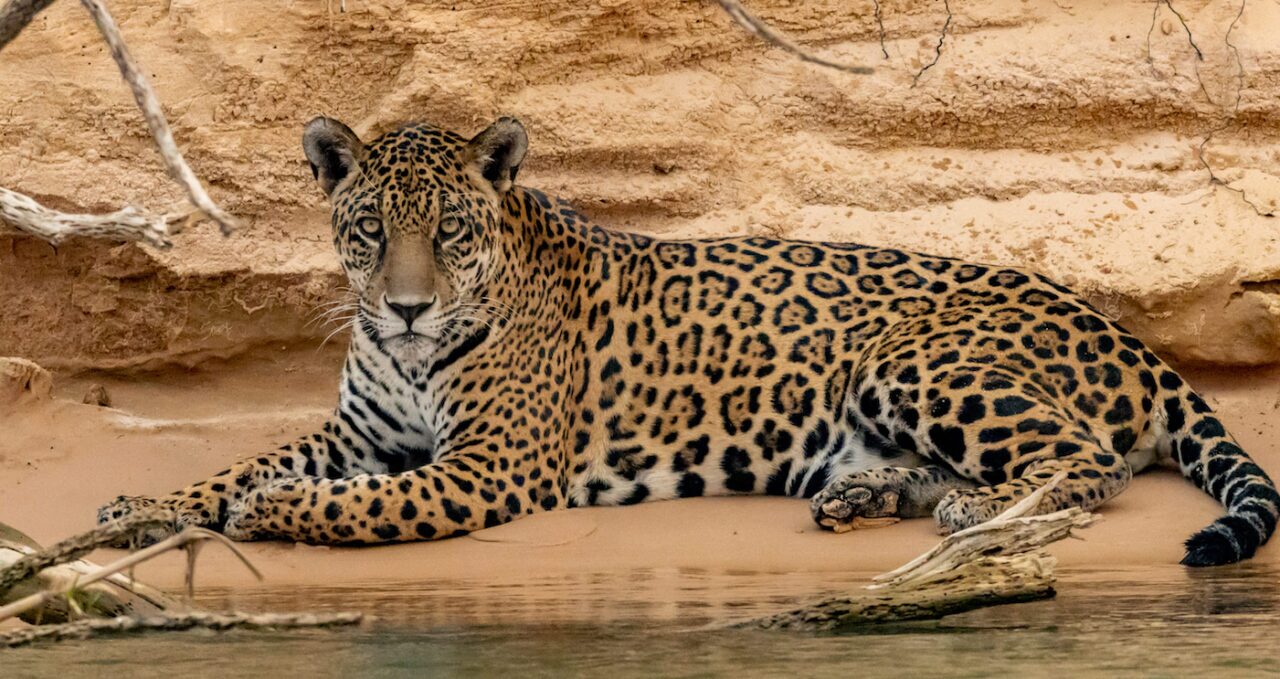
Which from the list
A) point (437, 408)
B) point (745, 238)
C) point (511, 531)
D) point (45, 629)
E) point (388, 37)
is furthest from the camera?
point (388, 37)

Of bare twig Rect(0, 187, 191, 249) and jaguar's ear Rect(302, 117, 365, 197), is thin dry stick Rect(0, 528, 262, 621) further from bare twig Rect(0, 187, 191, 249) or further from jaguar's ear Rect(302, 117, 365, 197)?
jaguar's ear Rect(302, 117, 365, 197)

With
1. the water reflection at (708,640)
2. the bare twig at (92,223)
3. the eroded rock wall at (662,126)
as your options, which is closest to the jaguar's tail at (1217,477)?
the water reflection at (708,640)

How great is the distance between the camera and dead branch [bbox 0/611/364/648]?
18.2 feet

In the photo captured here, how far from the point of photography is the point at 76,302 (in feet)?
37.4

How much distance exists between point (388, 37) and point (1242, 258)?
5.18 meters

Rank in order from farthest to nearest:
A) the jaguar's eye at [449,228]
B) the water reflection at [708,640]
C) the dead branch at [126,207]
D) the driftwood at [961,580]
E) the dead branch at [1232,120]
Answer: the dead branch at [1232,120] < the jaguar's eye at [449,228] < the driftwood at [961,580] < the water reflection at [708,640] < the dead branch at [126,207]

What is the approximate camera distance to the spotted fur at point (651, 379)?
8922mm

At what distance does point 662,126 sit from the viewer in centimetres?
1141

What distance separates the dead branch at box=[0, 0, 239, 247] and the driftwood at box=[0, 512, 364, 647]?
0.87 metres

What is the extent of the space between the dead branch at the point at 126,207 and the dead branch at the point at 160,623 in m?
1.13

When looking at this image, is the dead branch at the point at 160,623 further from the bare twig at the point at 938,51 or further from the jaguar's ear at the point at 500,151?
the bare twig at the point at 938,51

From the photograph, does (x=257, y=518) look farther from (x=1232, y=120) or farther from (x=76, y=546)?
(x=1232, y=120)

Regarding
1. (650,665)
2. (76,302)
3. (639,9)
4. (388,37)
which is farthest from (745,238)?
(650,665)

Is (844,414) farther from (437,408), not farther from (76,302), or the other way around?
(76,302)
